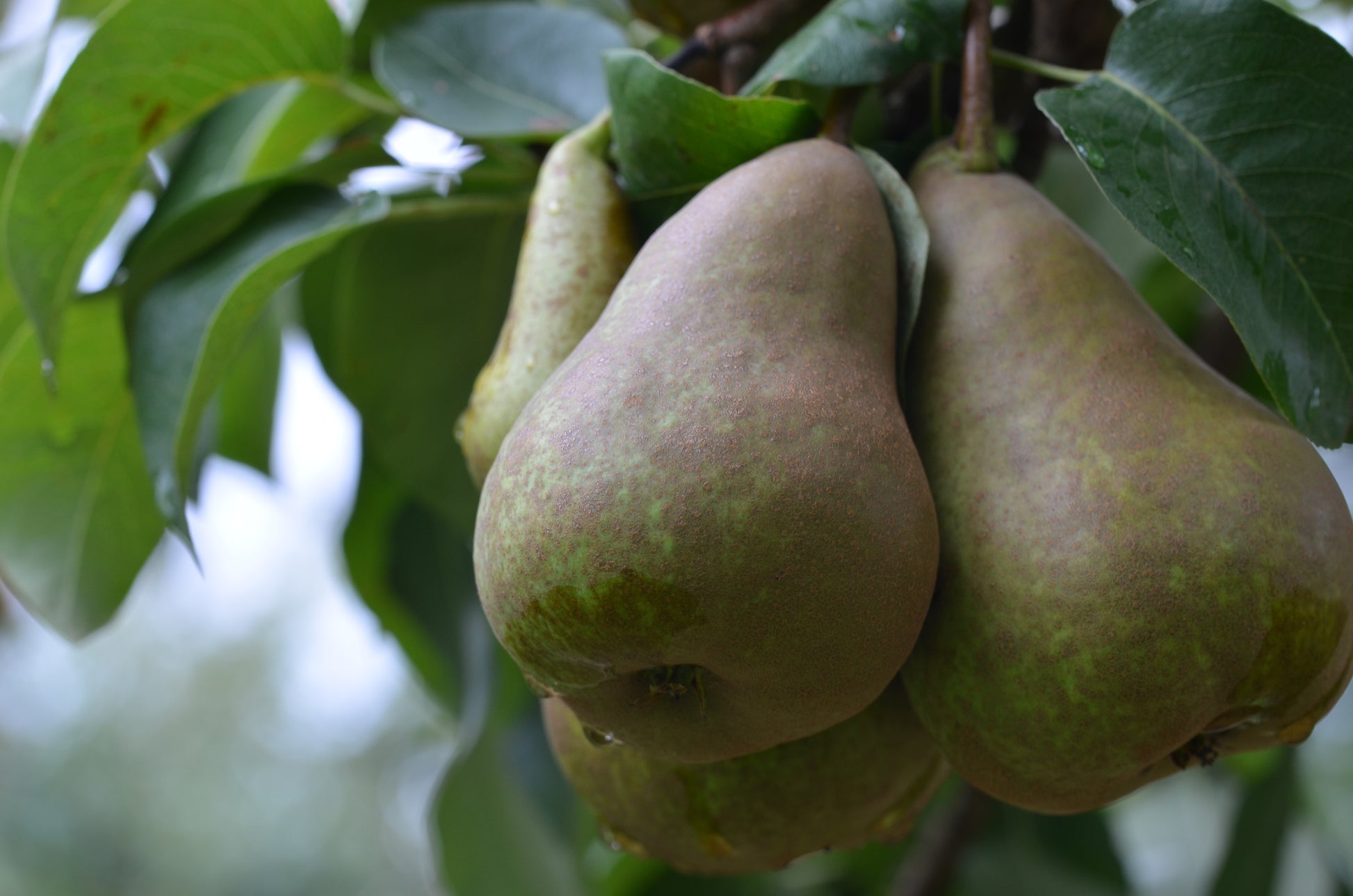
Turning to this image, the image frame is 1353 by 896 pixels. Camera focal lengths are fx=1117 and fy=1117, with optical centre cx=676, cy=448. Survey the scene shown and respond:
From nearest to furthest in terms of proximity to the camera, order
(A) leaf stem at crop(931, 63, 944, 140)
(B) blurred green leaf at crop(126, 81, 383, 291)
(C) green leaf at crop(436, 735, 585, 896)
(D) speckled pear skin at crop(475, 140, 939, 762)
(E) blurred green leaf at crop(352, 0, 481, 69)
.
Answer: (D) speckled pear skin at crop(475, 140, 939, 762) → (A) leaf stem at crop(931, 63, 944, 140) → (B) blurred green leaf at crop(126, 81, 383, 291) → (E) blurred green leaf at crop(352, 0, 481, 69) → (C) green leaf at crop(436, 735, 585, 896)

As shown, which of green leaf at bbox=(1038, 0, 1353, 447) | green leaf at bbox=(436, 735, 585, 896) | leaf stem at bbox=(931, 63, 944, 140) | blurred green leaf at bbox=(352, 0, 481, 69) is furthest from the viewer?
green leaf at bbox=(436, 735, 585, 896)

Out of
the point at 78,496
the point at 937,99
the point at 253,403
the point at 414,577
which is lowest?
the point at 414,577

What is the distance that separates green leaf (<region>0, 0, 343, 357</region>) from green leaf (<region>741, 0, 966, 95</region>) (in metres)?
0.45

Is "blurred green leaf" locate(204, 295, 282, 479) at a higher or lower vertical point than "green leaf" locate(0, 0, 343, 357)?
lower

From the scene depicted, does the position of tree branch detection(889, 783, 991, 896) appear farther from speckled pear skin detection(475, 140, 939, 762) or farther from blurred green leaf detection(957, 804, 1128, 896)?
speckled pear skin detection(475, 140, 939, 762)

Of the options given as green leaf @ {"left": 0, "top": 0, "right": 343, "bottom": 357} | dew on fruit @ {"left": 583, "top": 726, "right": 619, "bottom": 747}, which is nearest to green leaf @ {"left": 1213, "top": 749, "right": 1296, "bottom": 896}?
dew on fruit @ {"left": 583, "top": 726, "right": 619, "bottom": 747}

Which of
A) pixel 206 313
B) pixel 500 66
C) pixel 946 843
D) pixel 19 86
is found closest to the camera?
pixel 206 313

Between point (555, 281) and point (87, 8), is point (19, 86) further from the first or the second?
point (555, 281)

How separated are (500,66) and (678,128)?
0.34 meters

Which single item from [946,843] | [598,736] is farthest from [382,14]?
[946,843]

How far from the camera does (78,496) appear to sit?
97cm

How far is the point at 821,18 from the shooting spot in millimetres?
671

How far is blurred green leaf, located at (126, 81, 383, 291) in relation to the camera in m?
0.86

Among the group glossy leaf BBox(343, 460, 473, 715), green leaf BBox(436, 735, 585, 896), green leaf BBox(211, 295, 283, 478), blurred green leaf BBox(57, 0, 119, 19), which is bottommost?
green leaf BBox(436, 735, 585, 896)
